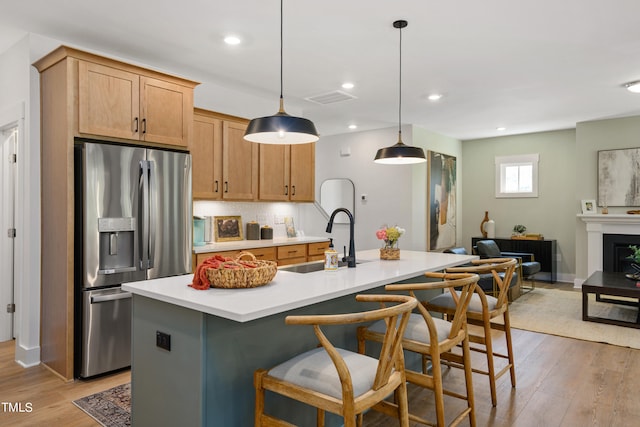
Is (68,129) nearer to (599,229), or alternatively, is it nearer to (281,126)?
(281,126)

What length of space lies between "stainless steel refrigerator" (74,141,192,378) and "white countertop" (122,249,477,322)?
1175 millimetres

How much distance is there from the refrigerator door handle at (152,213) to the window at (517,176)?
6.52 metres

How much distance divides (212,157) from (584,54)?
3617 millimetres

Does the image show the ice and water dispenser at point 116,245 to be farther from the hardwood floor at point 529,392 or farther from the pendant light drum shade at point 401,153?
the pendant light drum shade at point 401,153

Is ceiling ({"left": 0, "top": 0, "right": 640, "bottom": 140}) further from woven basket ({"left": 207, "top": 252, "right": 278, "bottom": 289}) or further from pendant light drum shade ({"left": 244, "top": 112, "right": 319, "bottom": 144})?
woven basket ({"left": 207, "top": 252, "right": 278, "bottom": 289})

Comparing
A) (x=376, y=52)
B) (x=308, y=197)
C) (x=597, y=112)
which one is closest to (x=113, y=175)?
(x=376, y=52)

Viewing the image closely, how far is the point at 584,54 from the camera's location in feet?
12.4

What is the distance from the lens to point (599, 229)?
634 centimetres

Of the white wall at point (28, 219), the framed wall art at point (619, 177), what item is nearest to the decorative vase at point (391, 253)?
the white wall at point (28, 219)

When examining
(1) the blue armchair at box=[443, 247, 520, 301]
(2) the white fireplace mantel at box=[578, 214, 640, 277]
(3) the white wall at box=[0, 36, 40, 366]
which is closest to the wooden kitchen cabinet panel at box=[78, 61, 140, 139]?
(3) the white wall at box=[0, 36, 40, 366]

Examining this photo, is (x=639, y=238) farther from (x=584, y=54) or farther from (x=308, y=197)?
(x=308, y=197)

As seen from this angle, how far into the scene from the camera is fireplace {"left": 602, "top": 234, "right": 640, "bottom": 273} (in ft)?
20.0

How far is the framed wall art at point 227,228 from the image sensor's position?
4832 mm

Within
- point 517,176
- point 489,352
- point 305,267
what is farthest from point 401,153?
point 517,176
